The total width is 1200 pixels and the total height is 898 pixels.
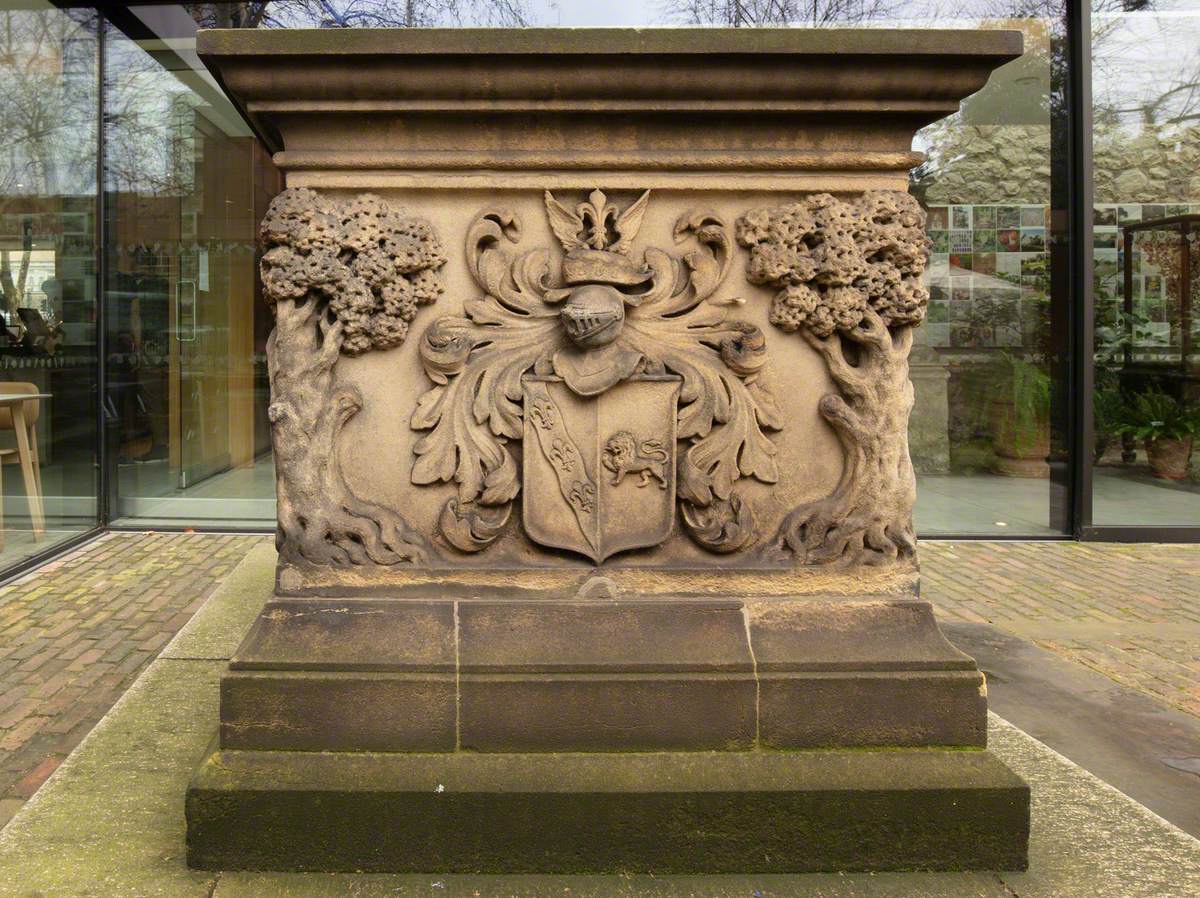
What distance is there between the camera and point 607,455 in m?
2.60

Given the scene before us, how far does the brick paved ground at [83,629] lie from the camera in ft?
12.0

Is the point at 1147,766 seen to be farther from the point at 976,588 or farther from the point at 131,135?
the point at 131,135

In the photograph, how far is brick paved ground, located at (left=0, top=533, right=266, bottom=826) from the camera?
3662mm

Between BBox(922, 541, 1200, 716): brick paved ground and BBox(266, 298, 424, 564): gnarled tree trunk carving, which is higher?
BBox(266, 298, 424, 564): gnarled tree trunk carving

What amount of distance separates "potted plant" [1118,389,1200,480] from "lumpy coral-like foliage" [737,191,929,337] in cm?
673

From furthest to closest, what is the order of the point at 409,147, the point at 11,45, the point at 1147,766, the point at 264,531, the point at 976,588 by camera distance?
the point at 264,531, the point at 11,45, the point at 976,588, the point at 1147,766, the point at 409,147

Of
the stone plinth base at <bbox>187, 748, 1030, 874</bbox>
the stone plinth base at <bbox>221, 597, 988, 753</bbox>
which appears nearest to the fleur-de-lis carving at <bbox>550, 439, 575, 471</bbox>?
the stone plinth base at <bbox>221, 597, 988, 753</bbox>

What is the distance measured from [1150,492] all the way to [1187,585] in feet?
6.73

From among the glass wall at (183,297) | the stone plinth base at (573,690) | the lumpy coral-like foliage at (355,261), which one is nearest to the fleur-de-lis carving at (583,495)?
the stone plinth base at (573,690)

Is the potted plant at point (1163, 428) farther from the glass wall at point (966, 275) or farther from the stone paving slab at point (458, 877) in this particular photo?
the stone paving slab at point (458, 877)

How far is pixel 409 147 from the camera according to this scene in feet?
8.50

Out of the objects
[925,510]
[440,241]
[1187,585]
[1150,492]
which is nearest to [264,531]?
[925,510]

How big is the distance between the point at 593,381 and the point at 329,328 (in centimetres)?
69

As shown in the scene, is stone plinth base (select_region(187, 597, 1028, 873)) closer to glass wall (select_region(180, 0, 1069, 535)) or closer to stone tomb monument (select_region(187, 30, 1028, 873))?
stone tomb monument (select_region(187, 30, 1028, 873))
